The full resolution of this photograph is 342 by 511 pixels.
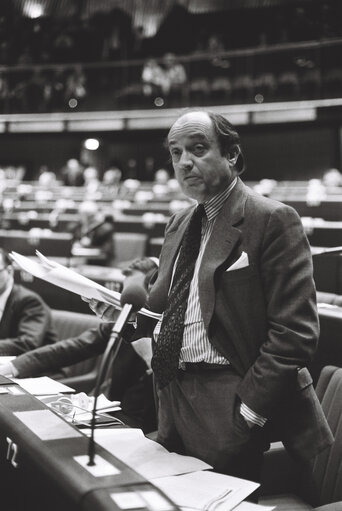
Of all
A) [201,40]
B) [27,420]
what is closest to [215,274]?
[27,420]

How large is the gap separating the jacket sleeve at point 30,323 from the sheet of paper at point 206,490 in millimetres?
1923

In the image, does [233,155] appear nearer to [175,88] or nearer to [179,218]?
[179,218]

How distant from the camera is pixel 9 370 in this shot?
2.50m

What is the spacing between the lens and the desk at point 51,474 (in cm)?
95

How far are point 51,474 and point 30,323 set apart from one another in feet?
7.16

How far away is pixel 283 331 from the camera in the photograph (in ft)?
4.51

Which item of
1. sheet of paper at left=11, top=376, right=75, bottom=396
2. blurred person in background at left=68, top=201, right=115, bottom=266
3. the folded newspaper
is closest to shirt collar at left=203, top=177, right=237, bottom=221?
the folded newspaper

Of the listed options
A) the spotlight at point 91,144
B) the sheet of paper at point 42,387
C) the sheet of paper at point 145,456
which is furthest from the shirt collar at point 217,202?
the spotlight at point 91,144

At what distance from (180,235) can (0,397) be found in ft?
1.93

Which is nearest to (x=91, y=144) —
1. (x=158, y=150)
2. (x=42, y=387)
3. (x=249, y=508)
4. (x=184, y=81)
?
(x=158, y=150)

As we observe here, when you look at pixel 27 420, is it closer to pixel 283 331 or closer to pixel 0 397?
pixel 0 397

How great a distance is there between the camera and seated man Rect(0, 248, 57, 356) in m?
3.10

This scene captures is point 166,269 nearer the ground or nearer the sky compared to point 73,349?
nearer the sky

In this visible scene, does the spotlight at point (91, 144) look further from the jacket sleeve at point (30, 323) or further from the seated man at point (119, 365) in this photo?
the seated man at point (119, 365)
